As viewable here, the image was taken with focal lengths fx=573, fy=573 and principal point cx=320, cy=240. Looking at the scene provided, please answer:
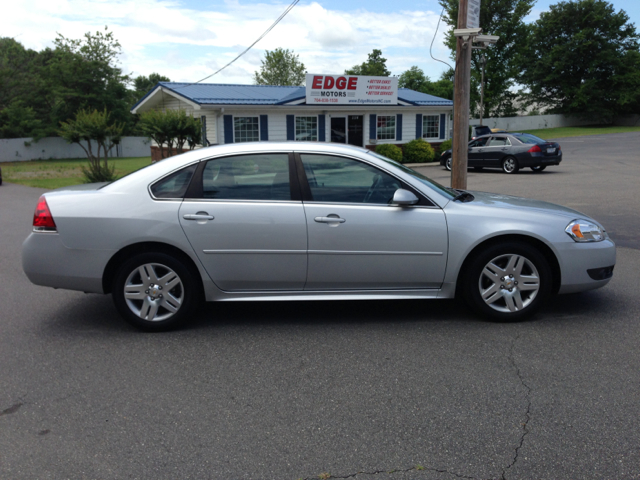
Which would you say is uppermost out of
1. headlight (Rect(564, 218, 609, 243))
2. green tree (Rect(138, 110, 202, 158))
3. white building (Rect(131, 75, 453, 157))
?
white building (Rect(131, 75, 453, 157))

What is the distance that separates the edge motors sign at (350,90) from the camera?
26.1 metres

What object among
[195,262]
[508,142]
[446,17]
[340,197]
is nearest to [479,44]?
[340,197]

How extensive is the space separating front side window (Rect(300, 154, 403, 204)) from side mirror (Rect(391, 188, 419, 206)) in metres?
0.16

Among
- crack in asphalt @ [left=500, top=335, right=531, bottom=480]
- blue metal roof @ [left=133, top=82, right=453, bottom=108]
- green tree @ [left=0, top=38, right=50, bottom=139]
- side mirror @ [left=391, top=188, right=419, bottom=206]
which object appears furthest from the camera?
green tree @ [left=0, top=38, right=50, bottom=139]

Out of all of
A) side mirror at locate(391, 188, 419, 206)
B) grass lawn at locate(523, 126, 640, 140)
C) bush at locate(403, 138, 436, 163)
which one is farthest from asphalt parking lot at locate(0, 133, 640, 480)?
grass lawn at locate(523, 126, 640, 140)

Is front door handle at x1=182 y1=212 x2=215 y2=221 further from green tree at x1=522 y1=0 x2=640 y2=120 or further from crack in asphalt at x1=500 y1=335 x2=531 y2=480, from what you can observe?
green tree at x1=522 y1=0 x2=640 y2=120

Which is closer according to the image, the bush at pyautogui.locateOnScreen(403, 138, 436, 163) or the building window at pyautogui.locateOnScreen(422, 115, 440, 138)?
the bush at pyautogui.locateOnScreen(403, 138, 436, 163)

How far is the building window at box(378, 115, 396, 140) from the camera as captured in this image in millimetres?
28953

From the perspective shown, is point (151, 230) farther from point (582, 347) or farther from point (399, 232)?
point (582, 347)

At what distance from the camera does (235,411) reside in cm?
347

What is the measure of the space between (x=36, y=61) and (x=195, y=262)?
6265 cm

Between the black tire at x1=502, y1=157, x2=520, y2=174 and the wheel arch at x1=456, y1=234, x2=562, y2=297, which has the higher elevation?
the black tire at x1=502, y1=157, x2=520, y2=174

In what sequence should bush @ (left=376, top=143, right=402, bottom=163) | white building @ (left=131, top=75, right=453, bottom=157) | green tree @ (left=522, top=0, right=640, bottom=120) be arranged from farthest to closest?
green tree @ (left=522, top=0, right=640, bottom=120) < bush @ (left=376, top=143, right=402, bottom=163) < white building @ (left=131, top=75, right=453, bottom=157)

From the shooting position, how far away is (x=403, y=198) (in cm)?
475
